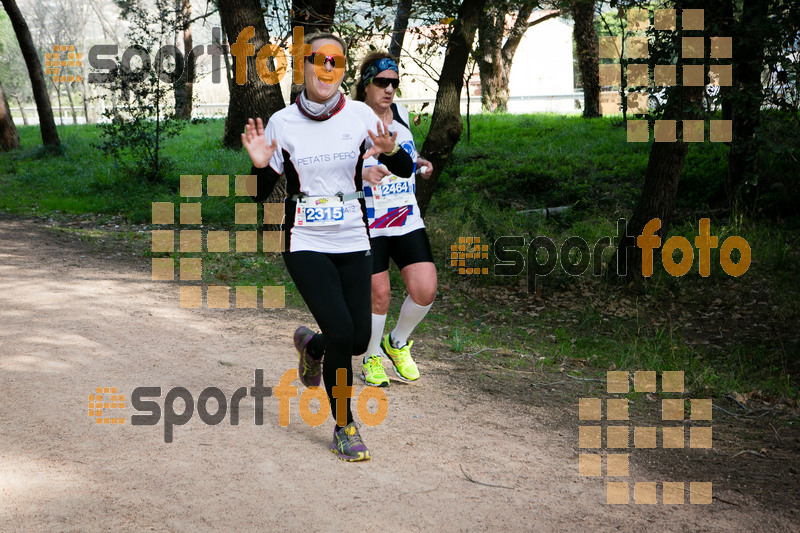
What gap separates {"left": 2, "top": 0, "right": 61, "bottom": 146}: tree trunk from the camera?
20.2 m

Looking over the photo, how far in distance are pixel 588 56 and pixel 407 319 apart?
1702cm

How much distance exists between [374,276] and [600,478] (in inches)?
87.2

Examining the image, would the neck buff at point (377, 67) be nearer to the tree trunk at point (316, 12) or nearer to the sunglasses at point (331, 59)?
the sunglasses at point (331, 59)

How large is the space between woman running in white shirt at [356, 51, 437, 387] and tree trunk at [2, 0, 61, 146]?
17.4 metres

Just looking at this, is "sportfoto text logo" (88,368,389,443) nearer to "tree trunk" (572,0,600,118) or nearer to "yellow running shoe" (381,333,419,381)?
"yellow running shoe" (381,333,419,381)

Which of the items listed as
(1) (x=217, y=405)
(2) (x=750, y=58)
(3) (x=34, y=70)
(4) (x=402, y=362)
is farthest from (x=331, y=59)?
(3) (x=34, y=70)

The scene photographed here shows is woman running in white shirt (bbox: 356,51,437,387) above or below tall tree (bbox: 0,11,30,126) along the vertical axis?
below

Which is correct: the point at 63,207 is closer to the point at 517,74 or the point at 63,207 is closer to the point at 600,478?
the point at 600,478

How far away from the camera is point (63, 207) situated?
14453 millimetres

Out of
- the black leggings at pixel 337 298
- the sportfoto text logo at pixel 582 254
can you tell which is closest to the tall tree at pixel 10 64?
the sportfoto text logo at pixel 582 254

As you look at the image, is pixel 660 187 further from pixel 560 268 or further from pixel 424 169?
pixel 424 169

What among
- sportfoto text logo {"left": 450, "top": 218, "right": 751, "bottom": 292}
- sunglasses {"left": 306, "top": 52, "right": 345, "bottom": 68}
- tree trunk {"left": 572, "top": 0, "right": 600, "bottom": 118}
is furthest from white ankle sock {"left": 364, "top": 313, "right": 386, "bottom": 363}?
tree trunk {"left": 572, "top": 0, "right": 600, "bottom": 118}

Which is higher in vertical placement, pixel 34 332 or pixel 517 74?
pixel 517 74

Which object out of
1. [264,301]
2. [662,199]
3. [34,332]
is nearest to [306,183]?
[34,332]
